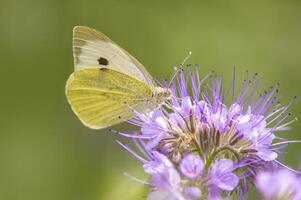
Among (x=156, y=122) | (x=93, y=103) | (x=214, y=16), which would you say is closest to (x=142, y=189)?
(x=93, y=103)

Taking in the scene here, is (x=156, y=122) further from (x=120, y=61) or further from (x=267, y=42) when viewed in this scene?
(x=267, y=42)

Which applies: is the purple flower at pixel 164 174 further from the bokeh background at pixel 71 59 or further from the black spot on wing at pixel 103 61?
the bokeh background at pixel 71 59

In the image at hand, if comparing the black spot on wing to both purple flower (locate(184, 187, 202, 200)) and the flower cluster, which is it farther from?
purple flower (locate(184, 187, 202, 200))

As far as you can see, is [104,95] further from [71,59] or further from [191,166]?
[71,59]

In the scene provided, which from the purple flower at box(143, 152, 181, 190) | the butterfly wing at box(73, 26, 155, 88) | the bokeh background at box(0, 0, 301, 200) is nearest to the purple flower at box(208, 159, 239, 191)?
the purple flower at box(143, 152, 181, 190)

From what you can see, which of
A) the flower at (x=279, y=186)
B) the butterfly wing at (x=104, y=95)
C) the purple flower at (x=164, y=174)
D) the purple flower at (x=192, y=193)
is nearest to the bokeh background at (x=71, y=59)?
the butterfly wing at (x=104, y=95)
